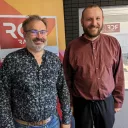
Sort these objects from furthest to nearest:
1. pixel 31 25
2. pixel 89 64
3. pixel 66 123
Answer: pixel 89 64 < pixel 66 123 < pixel 31 25

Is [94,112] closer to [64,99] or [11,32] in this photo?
[64,99]

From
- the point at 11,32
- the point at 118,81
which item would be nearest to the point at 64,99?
the point at 118,81

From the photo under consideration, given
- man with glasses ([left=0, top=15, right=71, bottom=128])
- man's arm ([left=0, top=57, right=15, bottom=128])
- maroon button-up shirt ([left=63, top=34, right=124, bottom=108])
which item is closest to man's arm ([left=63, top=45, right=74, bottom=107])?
maroon button-up shirt ([left=63, top=34, right=124, bottom=108])

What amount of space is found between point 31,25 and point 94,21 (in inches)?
21.9

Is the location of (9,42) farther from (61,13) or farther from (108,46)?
(108,46)

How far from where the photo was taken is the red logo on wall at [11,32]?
160 cm

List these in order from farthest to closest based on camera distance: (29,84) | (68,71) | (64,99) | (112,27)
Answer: (112,27) < (68,71) < (64,99) < (29,84)

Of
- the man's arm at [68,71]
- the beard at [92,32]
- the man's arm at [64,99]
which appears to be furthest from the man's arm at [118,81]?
the man's arm at [64,99]

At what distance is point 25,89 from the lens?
1.32 metres

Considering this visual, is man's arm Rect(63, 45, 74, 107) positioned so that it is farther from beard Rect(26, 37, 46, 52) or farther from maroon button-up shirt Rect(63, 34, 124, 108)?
beard Rect(26, 37, 46, 52)

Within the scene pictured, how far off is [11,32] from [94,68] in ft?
2.48

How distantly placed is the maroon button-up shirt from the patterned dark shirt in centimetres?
36

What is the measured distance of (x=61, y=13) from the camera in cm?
197

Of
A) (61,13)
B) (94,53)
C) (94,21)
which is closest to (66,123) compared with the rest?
(94,53)
